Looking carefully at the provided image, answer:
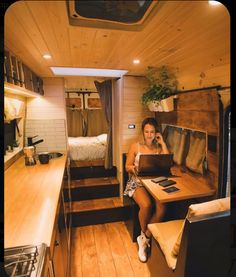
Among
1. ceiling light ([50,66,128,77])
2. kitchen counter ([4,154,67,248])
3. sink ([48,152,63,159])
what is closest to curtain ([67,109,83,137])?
sink ([48,152,63,159])

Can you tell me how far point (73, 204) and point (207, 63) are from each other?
2.04 metres

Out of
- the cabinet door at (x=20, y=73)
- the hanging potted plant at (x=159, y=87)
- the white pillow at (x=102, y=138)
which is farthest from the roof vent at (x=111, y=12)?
the white pillow at (x=102, y=138)

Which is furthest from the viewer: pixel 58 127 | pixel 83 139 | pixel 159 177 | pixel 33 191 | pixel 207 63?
pixel 83 139

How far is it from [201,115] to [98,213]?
63.3 inches

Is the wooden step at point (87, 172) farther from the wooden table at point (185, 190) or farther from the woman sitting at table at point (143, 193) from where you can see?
the wooden table at point (185, 190)

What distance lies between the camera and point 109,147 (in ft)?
7.66

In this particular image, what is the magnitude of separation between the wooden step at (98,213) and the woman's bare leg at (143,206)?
399 mm

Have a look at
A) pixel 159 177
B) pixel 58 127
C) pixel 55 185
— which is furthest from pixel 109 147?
pixel 55 185

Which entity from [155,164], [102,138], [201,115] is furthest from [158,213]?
[102,138]

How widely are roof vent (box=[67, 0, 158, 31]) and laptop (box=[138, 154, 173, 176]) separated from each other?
1.00 metres

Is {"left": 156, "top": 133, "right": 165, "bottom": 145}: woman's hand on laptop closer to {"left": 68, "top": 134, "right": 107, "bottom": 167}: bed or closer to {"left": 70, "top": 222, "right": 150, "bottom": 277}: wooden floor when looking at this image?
{"left": 70, "top": 222, "right": 150, "bottom": 277}: wooden floor

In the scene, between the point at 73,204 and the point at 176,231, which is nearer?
the point at 176,231

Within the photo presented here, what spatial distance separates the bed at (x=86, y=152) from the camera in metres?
2.59

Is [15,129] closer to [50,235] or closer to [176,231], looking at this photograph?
[50,235]
